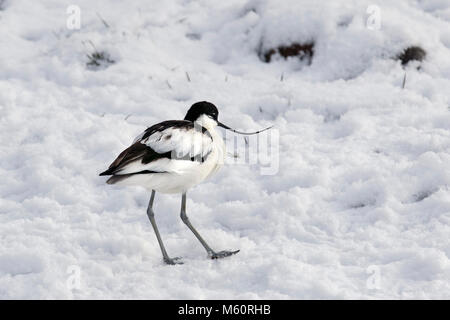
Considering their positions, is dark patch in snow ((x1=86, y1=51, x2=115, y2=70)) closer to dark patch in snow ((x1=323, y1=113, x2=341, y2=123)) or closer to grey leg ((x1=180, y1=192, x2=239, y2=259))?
dark patch in snow ((x1=323, y1=113, x2=341, y2=123))

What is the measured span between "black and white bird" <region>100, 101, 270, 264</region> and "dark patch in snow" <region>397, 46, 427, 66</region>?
284cm

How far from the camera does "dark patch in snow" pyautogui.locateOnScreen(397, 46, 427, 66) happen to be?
6914 mm

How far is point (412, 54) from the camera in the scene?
6.92 metres

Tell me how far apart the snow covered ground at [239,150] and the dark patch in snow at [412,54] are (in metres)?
0.07

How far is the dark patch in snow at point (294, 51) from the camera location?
726 centimetres

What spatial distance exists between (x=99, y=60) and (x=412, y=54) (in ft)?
10.5

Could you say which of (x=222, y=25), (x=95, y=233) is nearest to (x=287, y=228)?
(x=95, y=233)
